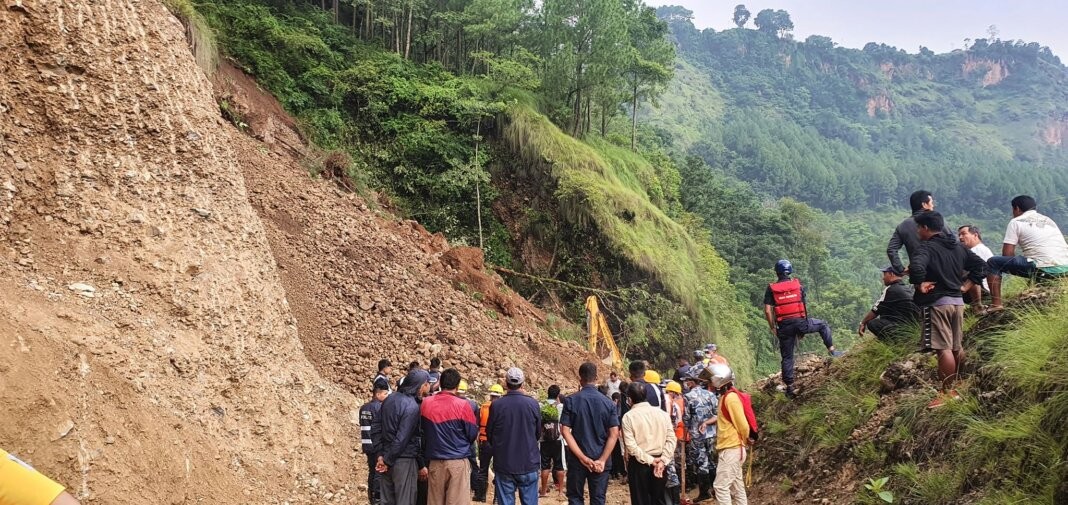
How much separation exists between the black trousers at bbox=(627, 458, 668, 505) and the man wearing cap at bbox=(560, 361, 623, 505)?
261mm

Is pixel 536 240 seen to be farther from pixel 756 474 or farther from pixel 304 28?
pixel 756 474

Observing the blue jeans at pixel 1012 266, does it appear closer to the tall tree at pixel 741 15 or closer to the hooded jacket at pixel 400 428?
the hooded jacket at pixel 400 428

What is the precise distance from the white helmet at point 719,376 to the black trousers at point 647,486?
3.73 feet

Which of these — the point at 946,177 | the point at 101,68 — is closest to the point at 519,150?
the point at 101,68

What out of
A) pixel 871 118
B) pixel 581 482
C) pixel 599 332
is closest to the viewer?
pixel 581 482

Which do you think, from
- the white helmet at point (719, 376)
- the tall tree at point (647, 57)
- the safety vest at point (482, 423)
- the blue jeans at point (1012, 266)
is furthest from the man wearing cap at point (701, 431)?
the tall tree at point (647, 57)

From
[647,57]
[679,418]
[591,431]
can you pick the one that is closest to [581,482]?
[591,431]

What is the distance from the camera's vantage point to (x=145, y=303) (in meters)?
6.66

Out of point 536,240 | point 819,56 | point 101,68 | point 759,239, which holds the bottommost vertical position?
point 759,239

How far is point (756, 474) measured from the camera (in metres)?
7.43

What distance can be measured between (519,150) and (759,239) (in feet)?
81.9

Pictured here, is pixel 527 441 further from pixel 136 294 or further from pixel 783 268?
pixel 136 294

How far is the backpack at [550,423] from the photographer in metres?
7.92

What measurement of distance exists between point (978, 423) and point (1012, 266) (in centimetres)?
250
